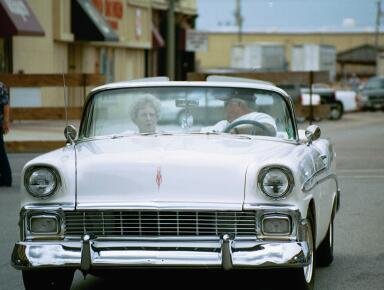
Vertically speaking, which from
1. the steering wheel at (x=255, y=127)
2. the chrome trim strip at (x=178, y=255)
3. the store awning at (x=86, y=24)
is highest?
the store awning at (x=86, y=24)

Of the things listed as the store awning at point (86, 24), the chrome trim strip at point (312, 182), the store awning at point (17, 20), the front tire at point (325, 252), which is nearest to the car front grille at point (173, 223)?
the chrome trim strip at point (312, 182)

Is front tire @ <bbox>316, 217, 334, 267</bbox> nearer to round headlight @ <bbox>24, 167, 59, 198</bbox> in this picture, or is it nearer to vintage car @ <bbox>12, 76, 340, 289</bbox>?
vintage car @ <bbox>12, 76, 340, 289</bbox>

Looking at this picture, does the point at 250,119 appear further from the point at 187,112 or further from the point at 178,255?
the point at 178,255

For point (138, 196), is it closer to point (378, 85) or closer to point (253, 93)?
point (253, 93)

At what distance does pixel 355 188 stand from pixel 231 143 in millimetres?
8025

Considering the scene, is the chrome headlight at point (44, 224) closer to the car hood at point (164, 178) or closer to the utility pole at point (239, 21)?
the car hood at point (164, 178)

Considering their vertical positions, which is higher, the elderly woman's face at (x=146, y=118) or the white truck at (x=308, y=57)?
the elderly woman's face at (x=146, y=118)

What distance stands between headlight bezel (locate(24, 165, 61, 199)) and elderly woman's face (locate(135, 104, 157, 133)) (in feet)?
4.59

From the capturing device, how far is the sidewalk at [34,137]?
877 inches

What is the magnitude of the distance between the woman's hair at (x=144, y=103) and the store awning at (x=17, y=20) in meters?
21.7

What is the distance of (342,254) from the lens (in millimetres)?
10156

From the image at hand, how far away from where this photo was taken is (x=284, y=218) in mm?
7340

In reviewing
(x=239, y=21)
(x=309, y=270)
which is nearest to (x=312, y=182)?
(x=309, y=270)

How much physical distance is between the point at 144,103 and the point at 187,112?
34 cm
